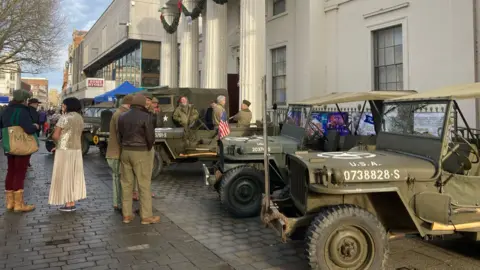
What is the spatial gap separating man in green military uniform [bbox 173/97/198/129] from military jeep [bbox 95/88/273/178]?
0.44 feet

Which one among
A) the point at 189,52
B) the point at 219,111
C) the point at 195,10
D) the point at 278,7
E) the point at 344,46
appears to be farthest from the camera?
→ the point at 189,52

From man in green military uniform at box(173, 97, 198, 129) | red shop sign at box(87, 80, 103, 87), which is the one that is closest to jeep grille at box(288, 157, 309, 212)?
man in green military uniform at box(173, 97, 198, 129)

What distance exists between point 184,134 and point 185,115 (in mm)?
609

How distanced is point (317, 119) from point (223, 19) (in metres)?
11.9

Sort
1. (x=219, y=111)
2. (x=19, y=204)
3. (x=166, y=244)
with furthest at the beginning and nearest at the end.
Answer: (x=219, y=111) → (x=19, y=204) → (x=166, y=244)

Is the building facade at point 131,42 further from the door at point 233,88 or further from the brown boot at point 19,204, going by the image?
the brown boot at point 19,204

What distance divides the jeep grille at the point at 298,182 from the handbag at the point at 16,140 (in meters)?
4.31

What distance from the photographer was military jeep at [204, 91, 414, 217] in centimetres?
604

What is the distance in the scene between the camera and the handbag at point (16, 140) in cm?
624

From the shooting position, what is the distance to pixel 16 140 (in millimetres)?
6285

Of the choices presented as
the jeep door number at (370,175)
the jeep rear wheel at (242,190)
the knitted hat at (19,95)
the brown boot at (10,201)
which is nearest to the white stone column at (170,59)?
the knitted hat at (19,95)

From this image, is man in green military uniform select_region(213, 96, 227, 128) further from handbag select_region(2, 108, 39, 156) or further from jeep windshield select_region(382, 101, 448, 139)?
jeep windshield select_region(382, 101, 448, 139)

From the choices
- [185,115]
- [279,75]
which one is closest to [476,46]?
[185,115]

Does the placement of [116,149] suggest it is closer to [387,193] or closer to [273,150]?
[273,150]
